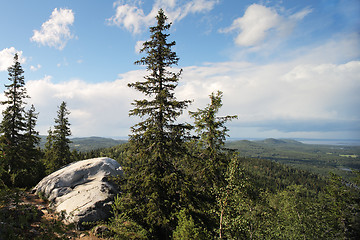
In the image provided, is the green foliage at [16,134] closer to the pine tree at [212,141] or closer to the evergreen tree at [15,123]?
the evergreen tree at [15,123]

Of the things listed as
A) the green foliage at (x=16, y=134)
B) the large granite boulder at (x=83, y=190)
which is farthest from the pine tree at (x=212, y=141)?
the green foliage at (x=16, y=134)

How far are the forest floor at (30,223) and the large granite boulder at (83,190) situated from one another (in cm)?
85

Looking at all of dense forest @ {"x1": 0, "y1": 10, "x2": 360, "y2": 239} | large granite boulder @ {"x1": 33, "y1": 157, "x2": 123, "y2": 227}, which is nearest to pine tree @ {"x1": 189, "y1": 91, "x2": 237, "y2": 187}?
dense forest @ {"x1": 0, "y1": 10, "x2": 360, "y2": 239}

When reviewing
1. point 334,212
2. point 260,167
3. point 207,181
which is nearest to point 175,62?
point 207,181

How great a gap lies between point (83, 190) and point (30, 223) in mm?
4327

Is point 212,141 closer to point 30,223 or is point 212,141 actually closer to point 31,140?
point 30,223

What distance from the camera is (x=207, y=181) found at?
14.7 meters

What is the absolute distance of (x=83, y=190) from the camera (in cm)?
1458

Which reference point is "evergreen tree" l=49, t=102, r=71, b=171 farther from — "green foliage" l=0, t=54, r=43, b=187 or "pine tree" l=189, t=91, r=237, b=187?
"pine tree" l=189, t=91, r=237, b=187

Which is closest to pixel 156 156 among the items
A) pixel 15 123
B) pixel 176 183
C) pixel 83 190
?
pixel 176 183

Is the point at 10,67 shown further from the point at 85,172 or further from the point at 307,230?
the point at 307,230

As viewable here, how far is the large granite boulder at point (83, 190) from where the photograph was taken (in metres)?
12.6

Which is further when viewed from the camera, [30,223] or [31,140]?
[31,140]

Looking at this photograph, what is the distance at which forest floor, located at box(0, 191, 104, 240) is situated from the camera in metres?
4.13
